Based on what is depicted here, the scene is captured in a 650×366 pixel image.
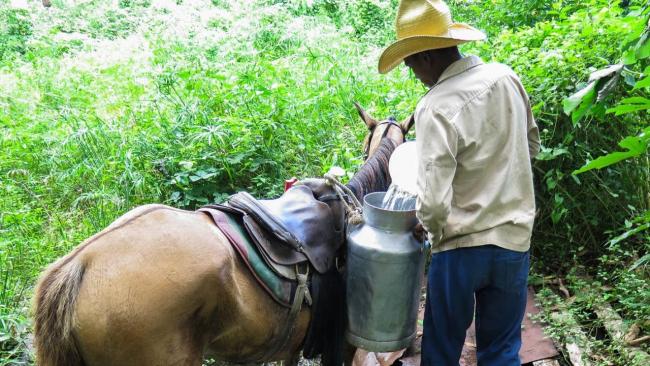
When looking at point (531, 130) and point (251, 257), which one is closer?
point (251, 257)

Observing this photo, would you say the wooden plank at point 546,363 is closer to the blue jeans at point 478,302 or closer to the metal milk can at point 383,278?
the blue jeans at point 478,302

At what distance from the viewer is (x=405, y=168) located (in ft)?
7.98

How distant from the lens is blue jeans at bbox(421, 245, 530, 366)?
2.21 meters

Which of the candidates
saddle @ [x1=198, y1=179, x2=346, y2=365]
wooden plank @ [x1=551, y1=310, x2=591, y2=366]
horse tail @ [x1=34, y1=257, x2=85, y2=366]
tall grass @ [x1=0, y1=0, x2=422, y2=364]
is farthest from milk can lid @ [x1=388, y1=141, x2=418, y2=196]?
tall grass @ [x1=0, y1=0, x2=422, y2=364]

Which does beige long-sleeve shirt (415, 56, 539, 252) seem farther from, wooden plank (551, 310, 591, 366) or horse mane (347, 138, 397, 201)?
wooden plank (551, 310, 591, 366)

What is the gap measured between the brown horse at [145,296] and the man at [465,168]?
83cm

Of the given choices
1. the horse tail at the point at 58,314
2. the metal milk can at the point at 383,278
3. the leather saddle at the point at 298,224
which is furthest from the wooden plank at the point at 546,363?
the horse tail at the point at 58,314

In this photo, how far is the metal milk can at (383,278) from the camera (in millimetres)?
2188

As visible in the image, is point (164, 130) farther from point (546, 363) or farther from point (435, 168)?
point (546, 363)

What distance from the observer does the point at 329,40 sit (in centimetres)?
733

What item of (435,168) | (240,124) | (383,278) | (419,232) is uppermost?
(435,168)

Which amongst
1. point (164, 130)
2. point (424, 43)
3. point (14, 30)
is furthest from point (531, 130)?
point (14, 30)

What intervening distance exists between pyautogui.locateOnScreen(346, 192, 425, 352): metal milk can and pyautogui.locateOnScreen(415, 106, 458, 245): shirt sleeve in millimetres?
192

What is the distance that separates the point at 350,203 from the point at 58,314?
51.0 inches
